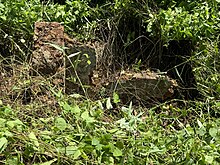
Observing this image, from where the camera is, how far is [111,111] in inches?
116

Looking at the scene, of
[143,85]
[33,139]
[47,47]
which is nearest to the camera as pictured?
[33,139]

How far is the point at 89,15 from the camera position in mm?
3660

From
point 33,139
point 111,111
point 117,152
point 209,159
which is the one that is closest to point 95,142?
point 117,152

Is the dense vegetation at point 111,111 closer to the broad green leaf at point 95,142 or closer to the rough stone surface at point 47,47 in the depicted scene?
the broad green leaf at point 95,142

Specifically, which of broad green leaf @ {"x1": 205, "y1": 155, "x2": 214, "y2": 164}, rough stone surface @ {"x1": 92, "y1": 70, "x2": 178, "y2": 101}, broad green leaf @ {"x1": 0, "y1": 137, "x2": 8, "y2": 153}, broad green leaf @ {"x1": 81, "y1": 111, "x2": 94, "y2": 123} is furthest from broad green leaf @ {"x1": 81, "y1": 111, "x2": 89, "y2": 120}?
rough stone surface @ {"x1": 92, "y1": 70, "x2": 178, "y2": 101}

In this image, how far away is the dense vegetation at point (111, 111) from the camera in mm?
2047

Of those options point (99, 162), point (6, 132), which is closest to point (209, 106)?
point (99, 162)

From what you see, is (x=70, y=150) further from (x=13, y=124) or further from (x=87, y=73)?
(x=87, y=73)

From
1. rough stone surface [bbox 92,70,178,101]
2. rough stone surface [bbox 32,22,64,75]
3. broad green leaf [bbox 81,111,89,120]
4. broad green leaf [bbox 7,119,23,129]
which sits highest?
rough stone surface [bbox 32,22,64,75]

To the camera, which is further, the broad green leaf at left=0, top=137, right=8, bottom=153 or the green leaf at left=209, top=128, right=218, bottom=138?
the green leaf at left=209, top=128, right=218, bottom=138

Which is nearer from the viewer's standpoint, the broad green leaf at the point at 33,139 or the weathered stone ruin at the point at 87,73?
the broad green leaf at the point at 33,139

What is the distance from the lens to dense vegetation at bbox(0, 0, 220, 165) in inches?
80.6

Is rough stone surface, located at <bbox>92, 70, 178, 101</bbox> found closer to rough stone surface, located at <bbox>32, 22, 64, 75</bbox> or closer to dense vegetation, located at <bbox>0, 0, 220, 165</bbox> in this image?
dense vegetation, located at <bbox>0, 0, 220, 165</bbox>

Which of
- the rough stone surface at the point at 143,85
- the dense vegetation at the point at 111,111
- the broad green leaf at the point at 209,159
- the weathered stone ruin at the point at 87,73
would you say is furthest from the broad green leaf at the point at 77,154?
the rough stone surface at the point at 143,85
